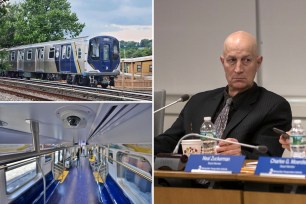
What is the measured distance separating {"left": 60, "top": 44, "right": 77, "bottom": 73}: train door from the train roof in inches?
5.3

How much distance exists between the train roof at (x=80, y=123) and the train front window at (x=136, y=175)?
6 centimetres

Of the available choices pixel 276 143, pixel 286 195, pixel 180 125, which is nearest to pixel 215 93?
pixel 180 125

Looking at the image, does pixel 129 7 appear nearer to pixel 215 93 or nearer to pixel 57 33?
pixel 57 33

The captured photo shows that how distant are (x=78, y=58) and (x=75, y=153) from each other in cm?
31

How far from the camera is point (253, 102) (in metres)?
2.38

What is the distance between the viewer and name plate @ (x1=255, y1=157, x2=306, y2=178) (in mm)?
1480

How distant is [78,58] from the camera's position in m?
1.52

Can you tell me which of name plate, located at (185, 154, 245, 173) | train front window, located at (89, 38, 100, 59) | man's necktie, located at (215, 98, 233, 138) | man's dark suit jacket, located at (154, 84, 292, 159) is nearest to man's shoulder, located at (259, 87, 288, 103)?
man's dark suit jacket, located at (154, 84, 292, 159)

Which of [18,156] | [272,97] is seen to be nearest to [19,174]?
[18,156]

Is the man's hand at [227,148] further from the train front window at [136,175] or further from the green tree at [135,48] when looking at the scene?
the green tree at [135,48]

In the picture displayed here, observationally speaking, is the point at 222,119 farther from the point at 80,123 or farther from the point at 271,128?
the point at 80,123

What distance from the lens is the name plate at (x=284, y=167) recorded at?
148 cm

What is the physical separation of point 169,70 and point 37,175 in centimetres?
317

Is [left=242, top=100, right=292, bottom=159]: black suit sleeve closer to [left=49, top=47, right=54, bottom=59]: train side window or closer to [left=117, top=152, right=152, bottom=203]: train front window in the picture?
[left=117, top=152, right=152, bottom=203]: train front window
